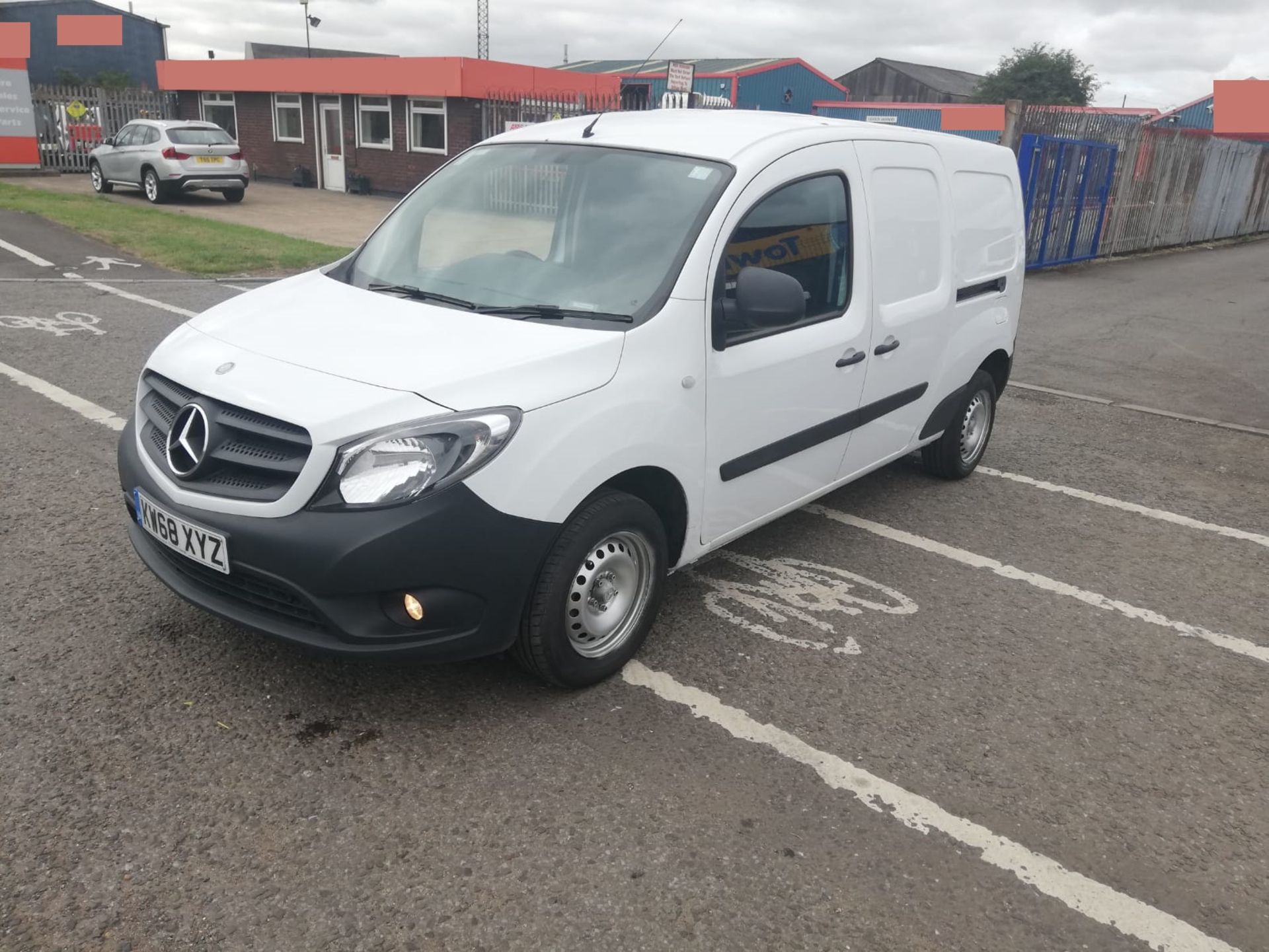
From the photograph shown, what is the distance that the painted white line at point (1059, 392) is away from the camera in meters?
8.18

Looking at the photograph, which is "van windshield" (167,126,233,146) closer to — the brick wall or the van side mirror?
the brick wall

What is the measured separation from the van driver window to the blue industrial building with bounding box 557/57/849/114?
28757mm

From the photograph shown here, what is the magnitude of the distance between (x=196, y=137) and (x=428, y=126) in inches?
236

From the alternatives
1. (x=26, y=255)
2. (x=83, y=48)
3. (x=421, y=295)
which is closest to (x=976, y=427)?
(x=421, y=295)

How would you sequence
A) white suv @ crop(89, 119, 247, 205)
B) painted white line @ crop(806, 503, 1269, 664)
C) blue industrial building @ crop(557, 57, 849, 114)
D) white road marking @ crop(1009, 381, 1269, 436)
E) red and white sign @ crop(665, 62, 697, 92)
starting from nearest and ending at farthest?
painted white line @ crop(806, 503, 1269, 664) → white road marking @ crop(1009, 381, 1269, 436) → red and white sign @ crop(665, 62, 697, 92) → white suv @ crop(89, 119, 247, 205) → blue industrial building @ crop(557, 57, 849, 114)

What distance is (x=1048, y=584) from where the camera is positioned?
4.57 meters

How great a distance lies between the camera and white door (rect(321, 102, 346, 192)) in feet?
84.2

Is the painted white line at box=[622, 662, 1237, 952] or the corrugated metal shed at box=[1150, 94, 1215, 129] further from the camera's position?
the corrugated metal shed at box=[1150, 94, 1215, 129]

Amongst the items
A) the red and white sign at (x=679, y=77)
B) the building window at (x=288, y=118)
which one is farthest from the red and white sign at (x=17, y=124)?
the red and white sign at (x=679, y=77)

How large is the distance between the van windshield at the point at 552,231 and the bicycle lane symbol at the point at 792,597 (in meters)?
1.42

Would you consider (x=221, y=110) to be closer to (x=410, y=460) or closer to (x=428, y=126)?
(x=428, y=126)

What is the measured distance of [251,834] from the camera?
2.65 m

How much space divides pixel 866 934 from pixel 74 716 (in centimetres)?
244

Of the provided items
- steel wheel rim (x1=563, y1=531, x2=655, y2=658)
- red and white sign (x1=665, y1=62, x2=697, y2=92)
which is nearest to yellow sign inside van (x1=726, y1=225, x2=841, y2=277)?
steel wheel rim (x1=563, y1=531, x2=655, y2=658)
